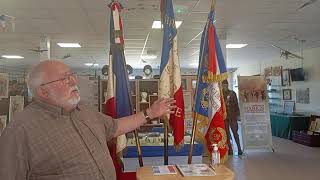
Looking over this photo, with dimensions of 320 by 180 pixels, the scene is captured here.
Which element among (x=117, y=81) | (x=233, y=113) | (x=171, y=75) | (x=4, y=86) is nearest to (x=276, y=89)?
(x=233, y=113)

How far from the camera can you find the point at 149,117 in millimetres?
2354

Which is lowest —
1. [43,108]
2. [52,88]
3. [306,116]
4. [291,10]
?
[306,116]

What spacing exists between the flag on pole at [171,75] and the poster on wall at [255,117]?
5.41 meters

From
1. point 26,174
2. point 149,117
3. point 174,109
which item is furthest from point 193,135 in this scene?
point 26,174

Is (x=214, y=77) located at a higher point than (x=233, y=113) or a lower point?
higher

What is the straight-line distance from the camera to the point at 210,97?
9.05ft

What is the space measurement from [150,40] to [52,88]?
6824 mm

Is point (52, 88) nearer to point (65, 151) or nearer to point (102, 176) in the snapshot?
point (65, 151)

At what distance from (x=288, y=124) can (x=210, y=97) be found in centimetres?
818

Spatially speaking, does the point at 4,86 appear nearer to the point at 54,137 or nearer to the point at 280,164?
the point at 54,137

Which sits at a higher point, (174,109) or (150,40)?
(150,40)

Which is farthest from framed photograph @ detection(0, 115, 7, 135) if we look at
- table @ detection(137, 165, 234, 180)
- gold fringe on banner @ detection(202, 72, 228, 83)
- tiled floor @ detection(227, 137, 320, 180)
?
tiled floor @ detection(227, 137, 320, 180)

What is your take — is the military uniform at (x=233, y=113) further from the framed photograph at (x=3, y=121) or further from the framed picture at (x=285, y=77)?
the framed photograph at (x=3, y=121)

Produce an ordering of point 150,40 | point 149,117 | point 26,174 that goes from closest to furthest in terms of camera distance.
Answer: point 26,174, point 149,117, point 150,40
